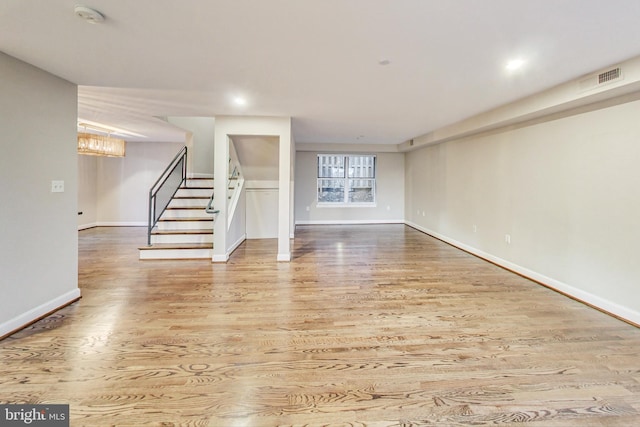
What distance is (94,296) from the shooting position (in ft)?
10.9

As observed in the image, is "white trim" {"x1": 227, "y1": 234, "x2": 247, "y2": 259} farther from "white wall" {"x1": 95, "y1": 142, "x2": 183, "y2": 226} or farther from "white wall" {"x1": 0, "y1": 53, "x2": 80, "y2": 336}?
"white wall" {"x1": 95, "y1": 142, "x2": 183, "y2": 226}

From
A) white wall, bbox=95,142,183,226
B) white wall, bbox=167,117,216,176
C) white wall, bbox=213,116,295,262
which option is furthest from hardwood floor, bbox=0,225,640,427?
white wall, bbox=95,142,183,226

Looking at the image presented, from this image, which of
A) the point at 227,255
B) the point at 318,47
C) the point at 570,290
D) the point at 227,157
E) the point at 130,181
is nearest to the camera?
the point at 318,47

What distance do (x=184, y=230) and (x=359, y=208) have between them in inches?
213

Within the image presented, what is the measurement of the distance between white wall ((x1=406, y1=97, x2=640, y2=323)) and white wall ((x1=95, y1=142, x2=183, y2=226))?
7.91m

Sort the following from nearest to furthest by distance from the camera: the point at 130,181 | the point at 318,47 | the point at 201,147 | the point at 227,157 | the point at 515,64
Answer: the point at 318,47 < the point at 515,64 < the point at 227,157 < the point at 201,147 < the point at 130,181

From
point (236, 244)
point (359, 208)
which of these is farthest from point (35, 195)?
point (359, 208)

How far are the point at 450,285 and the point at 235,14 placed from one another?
3679 millimetres

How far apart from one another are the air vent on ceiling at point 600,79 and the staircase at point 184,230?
17.6 ft

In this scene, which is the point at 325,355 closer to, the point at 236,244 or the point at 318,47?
the point at 318,47

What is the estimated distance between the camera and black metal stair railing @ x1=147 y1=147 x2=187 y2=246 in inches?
207

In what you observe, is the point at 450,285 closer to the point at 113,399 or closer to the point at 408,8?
the point at 408,8

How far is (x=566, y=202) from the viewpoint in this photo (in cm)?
346

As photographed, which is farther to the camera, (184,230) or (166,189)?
(166,189)
